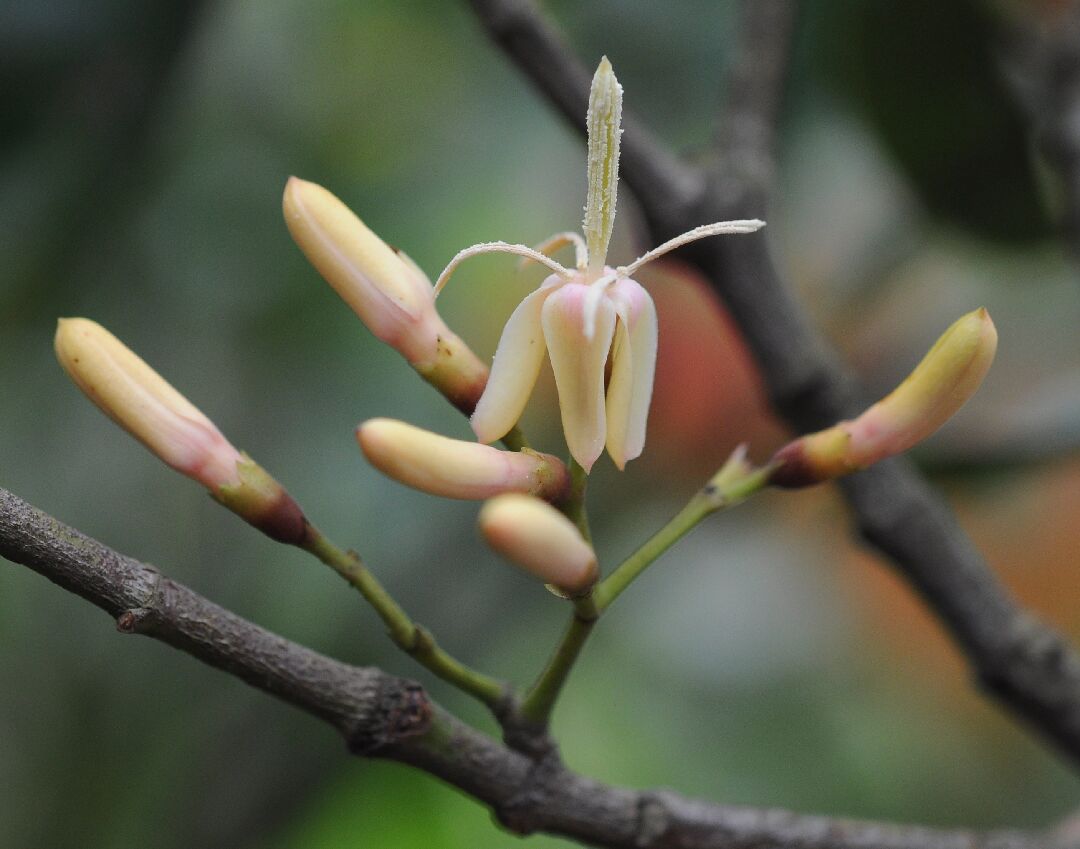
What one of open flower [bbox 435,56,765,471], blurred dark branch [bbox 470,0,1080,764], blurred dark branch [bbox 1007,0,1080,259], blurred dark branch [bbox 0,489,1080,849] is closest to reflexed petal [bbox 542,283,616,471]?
open flower [bbox 435,56,765,471]

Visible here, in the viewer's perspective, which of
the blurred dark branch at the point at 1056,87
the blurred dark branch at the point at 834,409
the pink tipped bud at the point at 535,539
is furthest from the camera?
the blurred dark branch at the point at 1056,87

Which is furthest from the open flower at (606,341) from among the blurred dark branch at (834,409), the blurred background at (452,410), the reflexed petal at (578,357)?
the blurred background at (452,410)

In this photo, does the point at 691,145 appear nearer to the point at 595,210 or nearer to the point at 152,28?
the point at 152,28

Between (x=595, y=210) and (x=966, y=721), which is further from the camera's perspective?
(x=966, y=721)

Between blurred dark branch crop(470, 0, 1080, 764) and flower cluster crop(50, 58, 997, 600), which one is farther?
blurred dark branch crop(470, 0, 1080, 764)

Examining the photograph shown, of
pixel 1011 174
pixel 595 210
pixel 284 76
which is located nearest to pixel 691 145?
pixel 1011 174

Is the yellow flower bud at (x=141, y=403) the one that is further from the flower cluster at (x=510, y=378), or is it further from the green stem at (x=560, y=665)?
the green stem at (x=560, y=665)

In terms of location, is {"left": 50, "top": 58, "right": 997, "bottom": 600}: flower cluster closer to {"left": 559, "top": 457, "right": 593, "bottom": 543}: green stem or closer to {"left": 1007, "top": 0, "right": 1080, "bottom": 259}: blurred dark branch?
{"left": 559, "top": 457, "right": 593, "bottom": 543}: green stem
